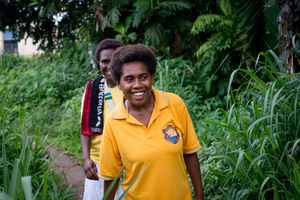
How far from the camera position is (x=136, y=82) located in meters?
1.70

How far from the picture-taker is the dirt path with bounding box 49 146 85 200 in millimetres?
3710

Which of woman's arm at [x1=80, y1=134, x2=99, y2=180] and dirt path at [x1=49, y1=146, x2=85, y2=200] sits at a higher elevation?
woman's arm at [x1=80, y1=134, x2=99, y2=180]

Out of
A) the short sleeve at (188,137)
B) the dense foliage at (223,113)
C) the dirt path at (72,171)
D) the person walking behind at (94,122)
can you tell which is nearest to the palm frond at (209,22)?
the dense foliage at (223,113)

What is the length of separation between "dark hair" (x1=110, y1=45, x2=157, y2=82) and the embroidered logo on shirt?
0.37m

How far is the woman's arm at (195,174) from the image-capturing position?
1796 millimetres

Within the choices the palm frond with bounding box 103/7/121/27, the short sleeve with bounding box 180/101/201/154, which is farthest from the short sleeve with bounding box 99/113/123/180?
the palm frond with bounding box 103/7/121/27

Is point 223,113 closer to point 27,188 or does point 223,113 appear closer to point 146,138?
point 146,138

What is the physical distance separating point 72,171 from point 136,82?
119 inches

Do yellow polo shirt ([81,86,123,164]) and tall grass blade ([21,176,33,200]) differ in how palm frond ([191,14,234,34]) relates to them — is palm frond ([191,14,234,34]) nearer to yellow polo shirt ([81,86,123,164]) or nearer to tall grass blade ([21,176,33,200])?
yellow polo shirt ([81,86,123,164])

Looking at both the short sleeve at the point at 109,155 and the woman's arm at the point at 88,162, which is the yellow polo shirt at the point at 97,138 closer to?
the woman's arm at the point at 88,162

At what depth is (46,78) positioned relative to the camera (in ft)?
25.9

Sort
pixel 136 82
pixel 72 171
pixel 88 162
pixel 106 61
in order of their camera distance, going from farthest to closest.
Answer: pixel 72 171 → pixel 106 61 → pixel 88 162 → pixel 136 82

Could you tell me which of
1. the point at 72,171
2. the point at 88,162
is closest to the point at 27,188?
the point at 88,162

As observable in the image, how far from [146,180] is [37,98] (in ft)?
21.5
